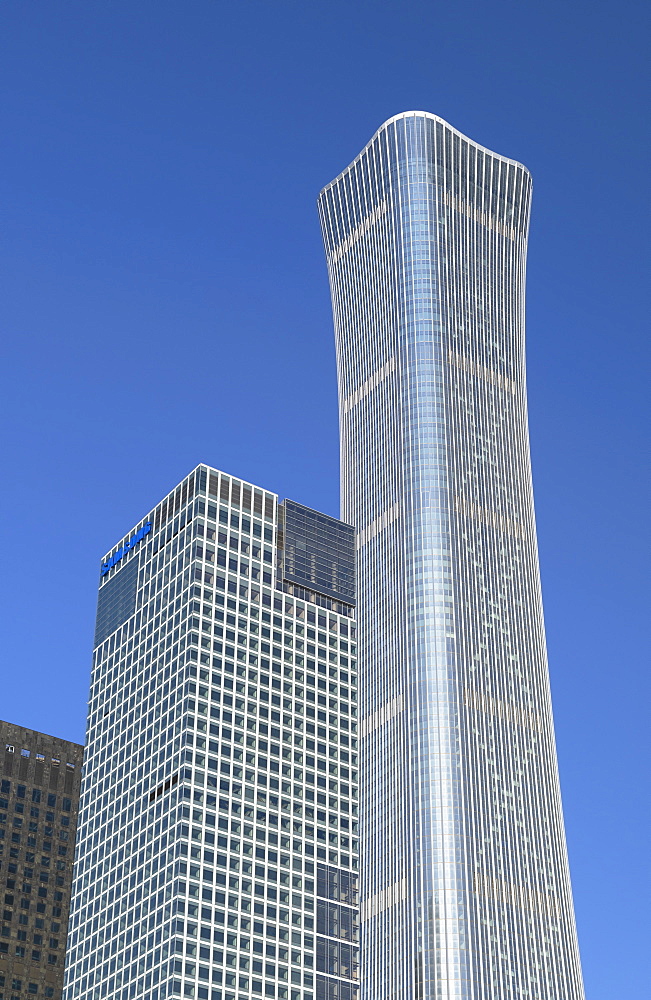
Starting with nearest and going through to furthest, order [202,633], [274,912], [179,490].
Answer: [274,912], [202,633], [179,490]

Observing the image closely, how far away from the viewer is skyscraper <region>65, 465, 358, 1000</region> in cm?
16400

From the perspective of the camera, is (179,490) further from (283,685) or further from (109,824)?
(109,824)

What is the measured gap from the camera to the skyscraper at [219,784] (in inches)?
6457

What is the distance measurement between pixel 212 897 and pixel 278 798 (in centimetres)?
1856

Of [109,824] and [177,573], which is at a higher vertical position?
[177,573]

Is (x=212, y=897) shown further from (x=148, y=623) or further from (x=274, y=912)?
(x=148, y=623)

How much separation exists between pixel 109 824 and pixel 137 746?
429 inches

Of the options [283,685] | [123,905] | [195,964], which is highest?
[283,685]

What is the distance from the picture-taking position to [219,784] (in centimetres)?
17275

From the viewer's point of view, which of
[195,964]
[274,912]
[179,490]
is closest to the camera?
[195,964]

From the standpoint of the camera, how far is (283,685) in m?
188

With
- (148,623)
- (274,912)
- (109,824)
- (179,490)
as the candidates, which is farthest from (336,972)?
(179,490)

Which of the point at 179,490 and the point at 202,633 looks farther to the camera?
the point at 179,490

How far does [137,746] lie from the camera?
185 m
